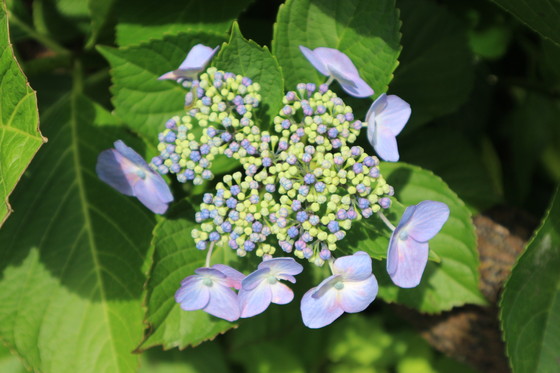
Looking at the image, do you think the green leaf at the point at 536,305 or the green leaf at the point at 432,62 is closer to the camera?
the green leaf at the point at 536,305

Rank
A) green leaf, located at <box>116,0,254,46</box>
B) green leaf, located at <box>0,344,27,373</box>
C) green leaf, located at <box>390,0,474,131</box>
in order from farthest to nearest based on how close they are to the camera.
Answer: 1. green leaf, located at <box>0,344,27,373</box>
2. green leaf, located at <box>390,0,474,131</box>
3. green leaf, located at <box>116,0,254,46</box>

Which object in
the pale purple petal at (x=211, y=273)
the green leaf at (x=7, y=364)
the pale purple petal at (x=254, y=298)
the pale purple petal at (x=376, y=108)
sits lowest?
the green leaf at (x=7, y=364)

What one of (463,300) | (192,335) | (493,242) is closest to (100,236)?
(192,335)

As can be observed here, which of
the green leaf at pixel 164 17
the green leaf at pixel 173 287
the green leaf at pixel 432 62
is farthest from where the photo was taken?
the green leaf at pixel 432 62

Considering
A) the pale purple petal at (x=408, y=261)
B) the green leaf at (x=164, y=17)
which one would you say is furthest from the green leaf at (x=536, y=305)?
the green leaf at (x=164, y=17)

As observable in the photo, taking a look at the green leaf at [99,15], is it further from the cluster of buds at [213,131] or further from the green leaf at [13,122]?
the cluster of buds at [213,131]

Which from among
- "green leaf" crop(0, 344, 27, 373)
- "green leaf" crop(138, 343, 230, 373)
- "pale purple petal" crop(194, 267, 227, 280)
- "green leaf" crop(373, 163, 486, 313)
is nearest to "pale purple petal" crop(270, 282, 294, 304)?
"pale purple petal" crop(194, 267, 227, 280)

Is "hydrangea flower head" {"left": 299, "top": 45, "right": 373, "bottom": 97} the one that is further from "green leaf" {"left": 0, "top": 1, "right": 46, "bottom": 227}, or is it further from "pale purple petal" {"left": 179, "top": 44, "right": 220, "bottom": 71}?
"green leaf" {"left": 0, "top": 1, "right": 46, "bottom": 227}
